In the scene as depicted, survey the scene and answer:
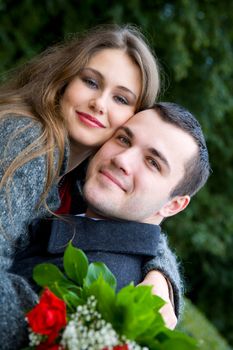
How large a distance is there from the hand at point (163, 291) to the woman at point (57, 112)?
20.4 inches

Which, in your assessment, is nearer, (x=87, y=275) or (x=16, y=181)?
(x=87, y=275)

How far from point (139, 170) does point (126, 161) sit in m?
0.07

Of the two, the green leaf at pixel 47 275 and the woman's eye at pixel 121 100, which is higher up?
the green leaf at pixel 47 275

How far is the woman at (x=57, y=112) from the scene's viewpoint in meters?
2.56

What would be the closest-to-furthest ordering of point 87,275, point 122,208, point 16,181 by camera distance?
point 87,275, point 16,181, point 122,208

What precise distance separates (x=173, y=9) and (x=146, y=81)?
Answer: 470 cm

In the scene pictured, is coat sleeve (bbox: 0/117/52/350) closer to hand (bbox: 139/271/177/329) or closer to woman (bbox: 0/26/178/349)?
woman (bbox: 0/26/178/349)

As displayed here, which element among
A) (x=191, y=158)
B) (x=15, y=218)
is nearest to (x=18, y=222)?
(x=15, y=218)

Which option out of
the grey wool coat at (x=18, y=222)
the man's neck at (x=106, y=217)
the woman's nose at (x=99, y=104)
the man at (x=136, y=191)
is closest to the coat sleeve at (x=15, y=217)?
the grey wool coat at (x=18, y=222)

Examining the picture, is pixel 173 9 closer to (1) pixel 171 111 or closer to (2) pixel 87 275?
(1) pixel 171 111

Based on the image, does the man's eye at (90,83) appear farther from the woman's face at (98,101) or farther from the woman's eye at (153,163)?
the woman's eye at (153,163)

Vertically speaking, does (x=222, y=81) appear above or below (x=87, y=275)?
below

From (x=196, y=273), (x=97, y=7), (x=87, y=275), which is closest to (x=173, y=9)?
(x=97, y=7)

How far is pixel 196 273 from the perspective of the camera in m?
10.6
